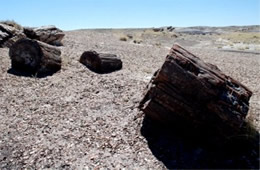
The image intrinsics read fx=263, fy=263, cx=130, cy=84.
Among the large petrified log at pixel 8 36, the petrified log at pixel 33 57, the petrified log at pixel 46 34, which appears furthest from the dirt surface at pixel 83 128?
the petrified log at pixel 46 34

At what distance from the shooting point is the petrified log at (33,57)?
340 inches

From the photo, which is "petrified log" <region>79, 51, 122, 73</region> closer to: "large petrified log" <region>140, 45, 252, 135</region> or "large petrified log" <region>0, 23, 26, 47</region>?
"large petrified log" <region>0, 23, 26, 47</region>

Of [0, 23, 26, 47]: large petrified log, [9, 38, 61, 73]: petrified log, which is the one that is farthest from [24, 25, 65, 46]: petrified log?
[9, 38, 61, 73]: petrified log

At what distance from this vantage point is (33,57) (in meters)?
8.70

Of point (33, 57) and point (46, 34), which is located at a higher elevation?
point (46, 34)

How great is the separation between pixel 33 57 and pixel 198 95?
19.7ft

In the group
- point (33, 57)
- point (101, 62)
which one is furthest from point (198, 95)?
point (33, 57)

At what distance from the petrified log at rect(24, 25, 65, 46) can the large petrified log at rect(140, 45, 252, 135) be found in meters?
8.72

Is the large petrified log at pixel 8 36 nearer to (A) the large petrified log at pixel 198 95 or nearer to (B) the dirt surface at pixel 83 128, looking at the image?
(B) the dirt surface at pixel 83 128

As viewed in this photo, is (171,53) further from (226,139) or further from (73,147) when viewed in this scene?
(73,147)

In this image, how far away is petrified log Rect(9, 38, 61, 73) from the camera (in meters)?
8.64

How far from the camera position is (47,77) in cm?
851

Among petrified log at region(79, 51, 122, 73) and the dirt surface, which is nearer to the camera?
the dirt surface

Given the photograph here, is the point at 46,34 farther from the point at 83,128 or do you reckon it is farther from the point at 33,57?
the point at 83,128
